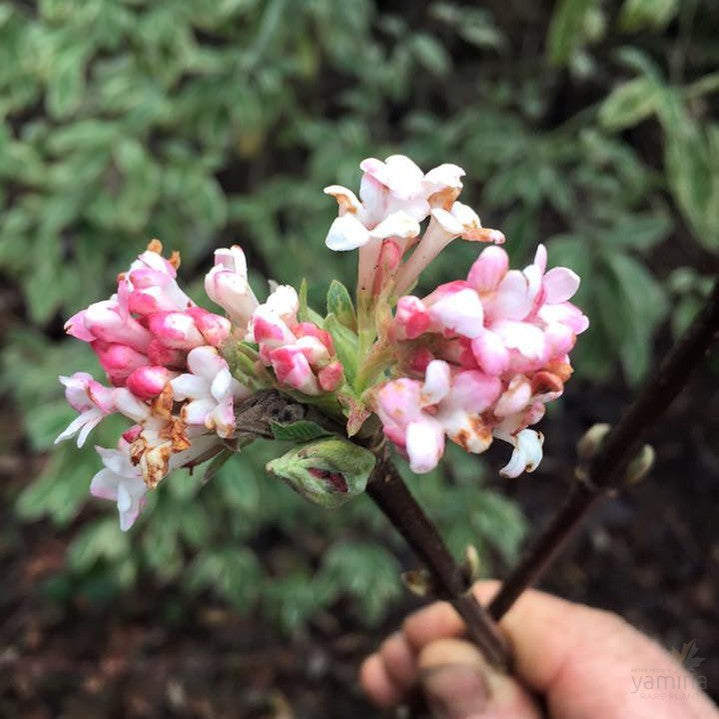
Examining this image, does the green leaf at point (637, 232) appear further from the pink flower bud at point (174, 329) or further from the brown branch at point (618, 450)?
the pink flower bud at point (174, 329)

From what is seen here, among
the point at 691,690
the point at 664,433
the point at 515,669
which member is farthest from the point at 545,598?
the point at 664,433

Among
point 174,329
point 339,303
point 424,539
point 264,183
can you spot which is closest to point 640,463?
point 424,539

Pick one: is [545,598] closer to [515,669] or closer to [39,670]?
[515,669]

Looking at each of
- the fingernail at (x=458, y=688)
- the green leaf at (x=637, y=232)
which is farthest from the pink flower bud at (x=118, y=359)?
the green leaf at (x=637, y=232)

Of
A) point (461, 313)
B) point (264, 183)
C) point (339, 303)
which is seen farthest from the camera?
point (264, 183)

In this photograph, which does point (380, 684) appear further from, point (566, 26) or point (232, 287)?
point (566, 26)
